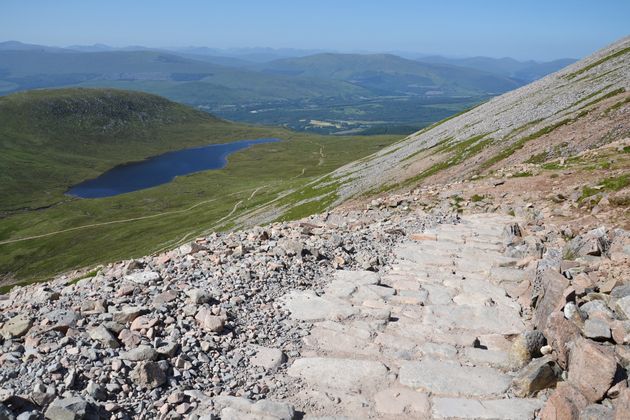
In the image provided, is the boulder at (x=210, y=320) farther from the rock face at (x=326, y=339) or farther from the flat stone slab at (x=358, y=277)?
the flat stone slab at (x=358, y=277)

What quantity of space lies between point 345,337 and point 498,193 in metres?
23.8

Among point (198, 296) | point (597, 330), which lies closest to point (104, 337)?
point (198, 296)

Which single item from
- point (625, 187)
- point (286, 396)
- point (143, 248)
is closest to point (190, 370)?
point (286, 396)

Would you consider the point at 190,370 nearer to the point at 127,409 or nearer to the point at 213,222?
the point at 127,409

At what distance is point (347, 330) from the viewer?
592 inches

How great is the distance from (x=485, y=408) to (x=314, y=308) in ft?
21.5

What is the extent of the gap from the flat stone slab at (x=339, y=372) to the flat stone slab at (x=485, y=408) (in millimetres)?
1720

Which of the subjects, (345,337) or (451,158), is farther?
(451,158)

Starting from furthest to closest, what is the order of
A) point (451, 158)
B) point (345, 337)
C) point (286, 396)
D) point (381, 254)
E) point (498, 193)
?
point (451, 158) < point (498, 193) < point (381, 254) < point (345, 337) < point (286, 396)

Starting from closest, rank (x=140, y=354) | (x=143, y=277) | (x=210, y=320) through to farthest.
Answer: (x=140, y=354) < (x=210, y=320) < (x=143, y=277)

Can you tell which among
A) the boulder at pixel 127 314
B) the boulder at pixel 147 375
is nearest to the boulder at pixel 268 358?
the boulder at pixel 147 375

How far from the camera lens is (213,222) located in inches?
4291

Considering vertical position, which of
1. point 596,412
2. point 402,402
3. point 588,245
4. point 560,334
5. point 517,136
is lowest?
point 402,402

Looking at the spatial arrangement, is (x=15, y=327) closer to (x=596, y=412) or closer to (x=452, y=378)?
(x=452, y=378)
